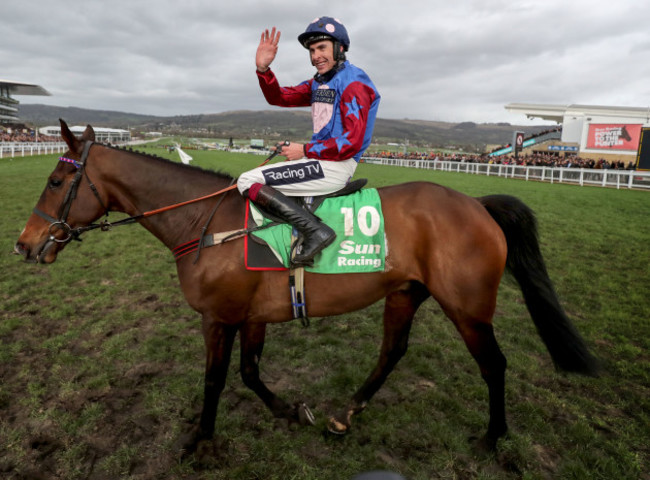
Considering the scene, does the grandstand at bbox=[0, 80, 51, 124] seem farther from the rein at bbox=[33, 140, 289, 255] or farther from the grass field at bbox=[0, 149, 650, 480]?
the rein at bbox=[33, 140, 289, 255]

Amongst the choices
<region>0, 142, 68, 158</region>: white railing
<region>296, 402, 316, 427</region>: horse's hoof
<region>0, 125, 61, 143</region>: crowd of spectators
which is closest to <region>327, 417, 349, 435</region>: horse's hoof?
<region>296, 402, 316, 427</region>: horse's hoof

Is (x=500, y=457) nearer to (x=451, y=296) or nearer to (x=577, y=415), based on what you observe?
(x=577, y=415)

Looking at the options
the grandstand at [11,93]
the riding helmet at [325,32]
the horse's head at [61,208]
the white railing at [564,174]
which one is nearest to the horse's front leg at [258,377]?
the horse's head at [61,208]

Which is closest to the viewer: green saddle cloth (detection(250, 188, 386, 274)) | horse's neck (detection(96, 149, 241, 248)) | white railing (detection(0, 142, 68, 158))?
green saddle cloth (detection(250, 188, 386, 274))

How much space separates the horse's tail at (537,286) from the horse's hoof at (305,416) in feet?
7.76

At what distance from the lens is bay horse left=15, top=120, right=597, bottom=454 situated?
10.9 ft

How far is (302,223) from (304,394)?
2.11m

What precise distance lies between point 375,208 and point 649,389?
3.86 meters

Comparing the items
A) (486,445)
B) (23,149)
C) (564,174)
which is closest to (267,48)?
(486,445)

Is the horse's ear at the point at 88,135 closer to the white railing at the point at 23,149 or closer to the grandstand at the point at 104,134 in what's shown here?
the white railing at the point at 23,149

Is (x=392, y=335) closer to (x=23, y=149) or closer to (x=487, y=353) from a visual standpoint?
(x=487, y=353)

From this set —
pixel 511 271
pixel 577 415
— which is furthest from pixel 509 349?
pixel 511 271

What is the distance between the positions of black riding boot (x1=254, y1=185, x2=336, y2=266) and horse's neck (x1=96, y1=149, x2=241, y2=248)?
515 mm

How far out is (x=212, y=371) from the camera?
3.45 metres
